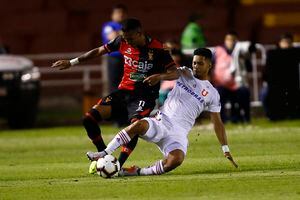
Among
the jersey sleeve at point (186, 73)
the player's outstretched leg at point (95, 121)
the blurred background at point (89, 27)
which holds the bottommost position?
the blurred background at point (89, 27)

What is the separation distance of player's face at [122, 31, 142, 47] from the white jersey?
743mm

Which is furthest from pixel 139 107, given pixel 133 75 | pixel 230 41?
pixel 230 41

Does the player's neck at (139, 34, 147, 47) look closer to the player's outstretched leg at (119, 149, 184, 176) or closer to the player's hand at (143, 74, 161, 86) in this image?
the player's hand at (143, 74, 161, 86)

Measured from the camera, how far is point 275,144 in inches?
775

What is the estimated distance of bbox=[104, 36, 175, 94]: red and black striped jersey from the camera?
53.1 ft

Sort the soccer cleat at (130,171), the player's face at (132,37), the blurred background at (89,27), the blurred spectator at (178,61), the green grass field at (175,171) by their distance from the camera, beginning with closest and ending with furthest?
the green grass field at (175,171), the soccer cleat at (130,171), the player's face at (132,37), the blurred spectator at (178,61), the blurred background at (89,27)

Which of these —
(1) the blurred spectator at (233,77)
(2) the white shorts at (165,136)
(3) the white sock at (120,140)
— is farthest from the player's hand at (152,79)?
(1) the blurred spectator at (233,77)

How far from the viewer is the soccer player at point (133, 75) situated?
16.2 meters

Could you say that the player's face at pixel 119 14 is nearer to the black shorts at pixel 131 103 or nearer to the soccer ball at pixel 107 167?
the black shorts at pixel 131 103

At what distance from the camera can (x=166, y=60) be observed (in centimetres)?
1609

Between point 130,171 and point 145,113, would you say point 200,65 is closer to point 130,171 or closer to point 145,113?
point 145,113

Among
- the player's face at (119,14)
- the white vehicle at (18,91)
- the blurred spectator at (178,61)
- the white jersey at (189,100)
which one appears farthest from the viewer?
the white vehicle at (18,91)

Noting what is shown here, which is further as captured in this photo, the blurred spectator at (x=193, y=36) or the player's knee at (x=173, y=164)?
the blurred spectator at (x=193, y=36)

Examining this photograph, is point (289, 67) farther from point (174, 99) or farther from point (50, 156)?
point (174, 99)
